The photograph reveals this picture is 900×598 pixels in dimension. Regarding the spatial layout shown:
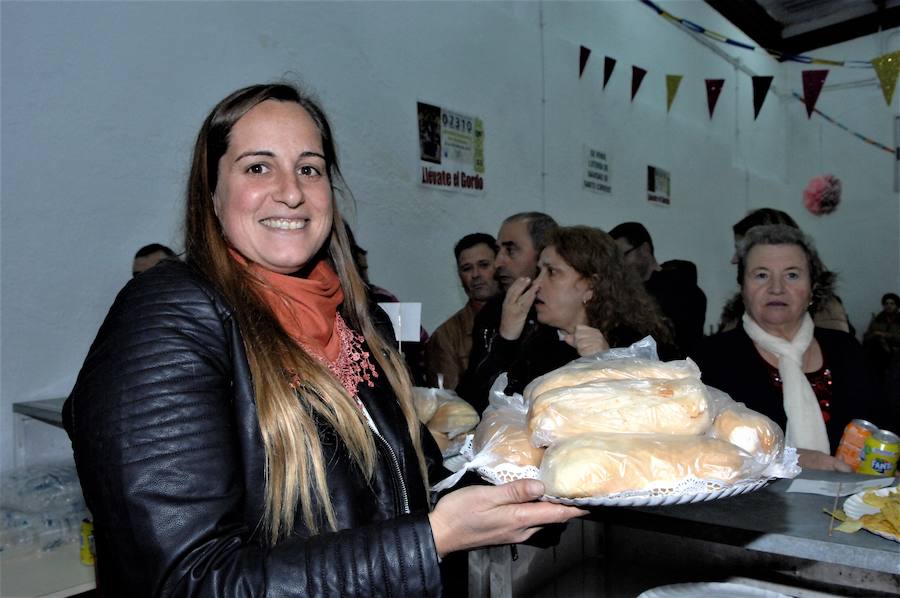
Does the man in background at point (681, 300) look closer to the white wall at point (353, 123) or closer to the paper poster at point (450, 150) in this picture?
the paper poster at point (450, 150)

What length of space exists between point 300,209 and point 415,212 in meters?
3.90

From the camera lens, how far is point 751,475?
107 centimetres

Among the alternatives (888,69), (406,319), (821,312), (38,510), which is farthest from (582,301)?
(888,69)

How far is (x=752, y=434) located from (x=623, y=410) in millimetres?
233

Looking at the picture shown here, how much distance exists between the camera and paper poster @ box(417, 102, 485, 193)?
521cm

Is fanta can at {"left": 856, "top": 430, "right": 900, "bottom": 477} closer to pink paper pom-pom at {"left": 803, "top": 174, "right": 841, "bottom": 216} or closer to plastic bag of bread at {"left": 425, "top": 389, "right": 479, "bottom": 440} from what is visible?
plastic bag of bread at {"left": 425, "top": 389, "right": 479, "bottom": 440}

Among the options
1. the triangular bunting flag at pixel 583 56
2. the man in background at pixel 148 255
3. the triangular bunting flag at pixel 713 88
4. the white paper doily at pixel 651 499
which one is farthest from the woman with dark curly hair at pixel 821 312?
the triangular bunting flag at pixel 713 88

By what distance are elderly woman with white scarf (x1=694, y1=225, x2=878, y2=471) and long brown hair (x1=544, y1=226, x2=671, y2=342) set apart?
275 millimetres

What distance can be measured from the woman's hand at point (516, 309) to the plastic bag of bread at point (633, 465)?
192cm

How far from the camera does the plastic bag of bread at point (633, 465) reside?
1.01 meters

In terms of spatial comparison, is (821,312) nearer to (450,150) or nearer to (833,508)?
(833,508)

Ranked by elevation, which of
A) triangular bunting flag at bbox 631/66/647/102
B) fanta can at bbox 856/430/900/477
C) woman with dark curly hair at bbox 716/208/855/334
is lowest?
fanta can at bbox 856/430/900/477

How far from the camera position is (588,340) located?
8.92ft

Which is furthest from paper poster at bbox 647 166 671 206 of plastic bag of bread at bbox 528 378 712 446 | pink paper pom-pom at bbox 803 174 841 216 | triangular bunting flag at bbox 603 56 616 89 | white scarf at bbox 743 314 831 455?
plastic bag of bread at bbox 528 378 712 446
